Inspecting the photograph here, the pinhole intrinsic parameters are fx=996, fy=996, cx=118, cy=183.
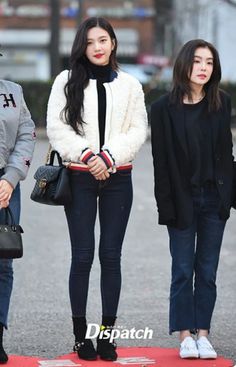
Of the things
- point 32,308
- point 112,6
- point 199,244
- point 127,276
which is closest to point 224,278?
point 127,276

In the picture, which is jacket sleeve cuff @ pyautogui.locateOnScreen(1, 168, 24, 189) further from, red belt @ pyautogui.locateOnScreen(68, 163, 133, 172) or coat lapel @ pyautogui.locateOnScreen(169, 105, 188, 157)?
coat lapel @ pyautogui.locateOnScreen(169, 105, 188, 157)

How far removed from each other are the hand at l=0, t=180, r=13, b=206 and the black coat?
0.87m

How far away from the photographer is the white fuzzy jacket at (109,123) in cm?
571

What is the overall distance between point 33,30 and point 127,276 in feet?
167

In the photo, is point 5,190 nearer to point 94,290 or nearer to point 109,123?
point 109,123

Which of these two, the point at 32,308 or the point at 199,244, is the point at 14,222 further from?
the point at 32,308

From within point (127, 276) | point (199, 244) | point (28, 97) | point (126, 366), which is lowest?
point (28, 97)

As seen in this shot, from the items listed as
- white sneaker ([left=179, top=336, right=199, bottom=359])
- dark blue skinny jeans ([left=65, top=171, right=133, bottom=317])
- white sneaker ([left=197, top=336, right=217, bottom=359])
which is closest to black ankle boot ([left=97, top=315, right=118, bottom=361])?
dark blue skinny jeans ([left=65, top=171, right=133, bottom=317])

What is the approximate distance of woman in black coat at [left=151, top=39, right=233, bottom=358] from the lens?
19.1 feet

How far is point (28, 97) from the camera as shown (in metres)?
26.1

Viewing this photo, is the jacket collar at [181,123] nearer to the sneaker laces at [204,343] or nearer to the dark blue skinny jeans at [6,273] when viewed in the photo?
the dark blue skinny jeans at [6,273]

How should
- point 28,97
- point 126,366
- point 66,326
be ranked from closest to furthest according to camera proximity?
point 126,366 → point 66,326 → point 28,97

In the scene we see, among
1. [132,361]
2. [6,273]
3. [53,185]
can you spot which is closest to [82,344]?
[132,361]

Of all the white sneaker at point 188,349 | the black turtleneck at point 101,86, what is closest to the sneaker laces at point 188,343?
the white sneaker at point 188,349
